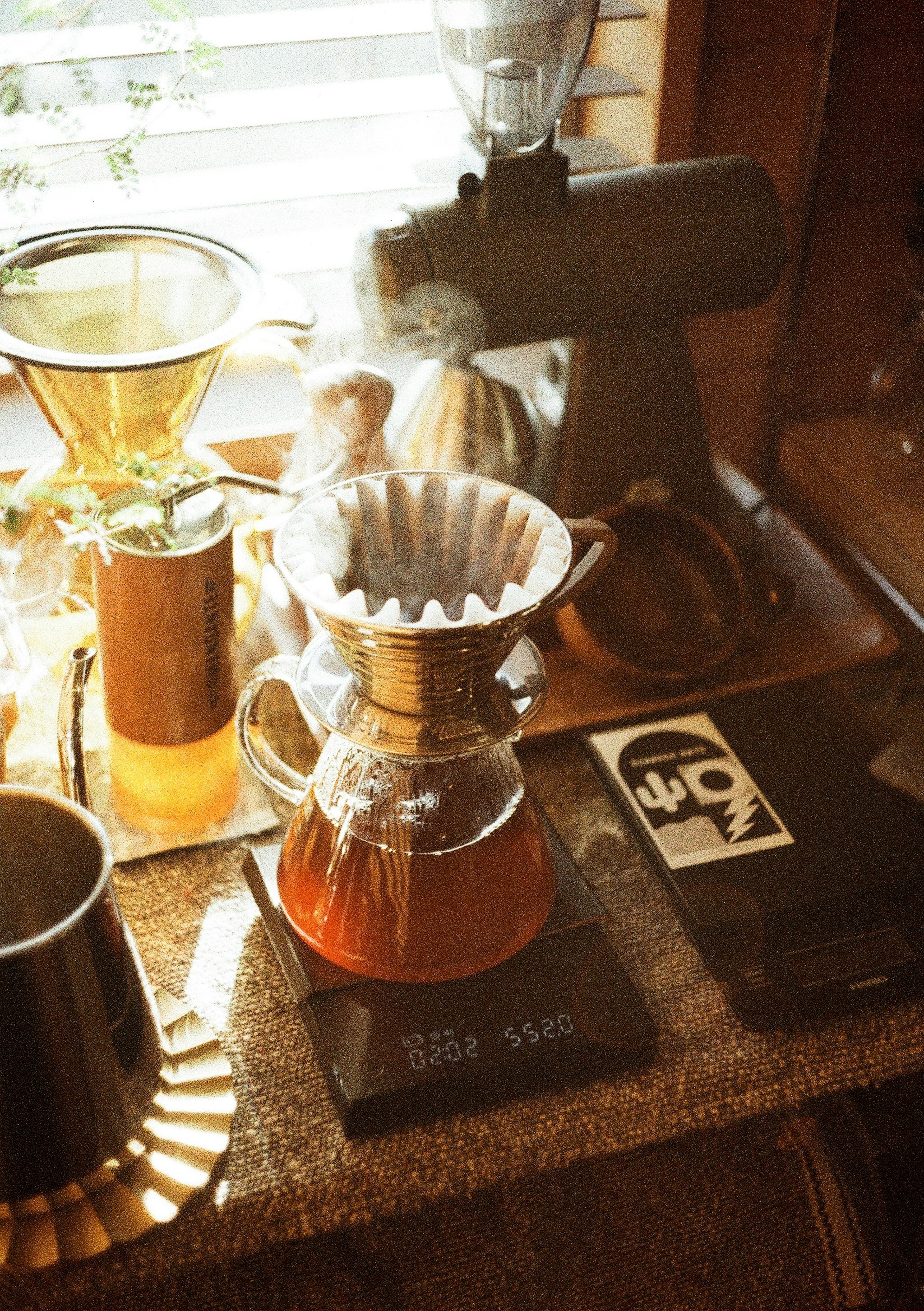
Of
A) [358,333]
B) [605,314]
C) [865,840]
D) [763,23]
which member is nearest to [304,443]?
[358,333]

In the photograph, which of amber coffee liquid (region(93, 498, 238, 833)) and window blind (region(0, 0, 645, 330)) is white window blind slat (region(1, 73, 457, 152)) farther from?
amber coffee liquid (region(93, 498, 238, 833))

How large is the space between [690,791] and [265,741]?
1.08 ft

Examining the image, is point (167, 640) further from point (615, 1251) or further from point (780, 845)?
point (615, 1251)

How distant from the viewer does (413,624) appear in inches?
23.5

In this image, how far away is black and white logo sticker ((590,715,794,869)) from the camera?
869 millimetres

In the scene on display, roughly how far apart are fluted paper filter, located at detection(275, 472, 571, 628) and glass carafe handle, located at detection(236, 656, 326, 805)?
0.07m

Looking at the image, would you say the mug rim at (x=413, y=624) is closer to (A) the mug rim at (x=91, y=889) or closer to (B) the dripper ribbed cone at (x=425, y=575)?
(B) the dripper ribbed cone at (x=425, y=575)

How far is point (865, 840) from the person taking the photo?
869 millimetres

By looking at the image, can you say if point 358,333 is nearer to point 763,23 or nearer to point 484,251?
point 484,251

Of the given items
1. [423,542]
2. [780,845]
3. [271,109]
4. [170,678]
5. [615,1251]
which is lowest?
[615,1251]

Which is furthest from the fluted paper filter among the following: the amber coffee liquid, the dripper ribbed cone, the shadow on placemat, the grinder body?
the shadow on placemat

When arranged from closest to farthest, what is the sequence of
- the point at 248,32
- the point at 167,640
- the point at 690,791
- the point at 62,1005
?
the point at 62,1005
the point at 167,640
the point at 690,791
the point at 248,32

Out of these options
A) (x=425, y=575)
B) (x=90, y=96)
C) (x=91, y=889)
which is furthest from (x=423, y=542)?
(x=90, y=96)

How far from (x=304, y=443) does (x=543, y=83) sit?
13.2 inches
